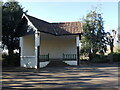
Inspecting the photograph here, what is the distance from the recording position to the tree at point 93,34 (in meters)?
25.4

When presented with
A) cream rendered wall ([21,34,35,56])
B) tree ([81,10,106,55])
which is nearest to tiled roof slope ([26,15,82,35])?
cream rendered wall ([21,34,35,56])

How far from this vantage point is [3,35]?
19.8 m

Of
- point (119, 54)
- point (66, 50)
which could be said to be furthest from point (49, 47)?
point (119, 54)

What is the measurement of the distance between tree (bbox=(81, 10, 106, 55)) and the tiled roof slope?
15.9 feet

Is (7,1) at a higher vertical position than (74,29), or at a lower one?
higher

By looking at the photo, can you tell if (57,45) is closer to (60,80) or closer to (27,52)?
(27,52)

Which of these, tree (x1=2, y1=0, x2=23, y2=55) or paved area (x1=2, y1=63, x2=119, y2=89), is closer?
paved area (x1=2, y1=63, x2=119, y2=89)

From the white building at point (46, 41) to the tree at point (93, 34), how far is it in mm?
A: 4341

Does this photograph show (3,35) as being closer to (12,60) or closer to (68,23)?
(12,60)

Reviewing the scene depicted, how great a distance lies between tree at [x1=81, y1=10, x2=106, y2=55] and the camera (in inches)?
999

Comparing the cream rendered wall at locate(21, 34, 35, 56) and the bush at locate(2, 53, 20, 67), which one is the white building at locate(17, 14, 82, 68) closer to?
the cream rendered wall at locate(21, 34, 35, 56)

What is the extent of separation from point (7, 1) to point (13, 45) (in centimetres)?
633

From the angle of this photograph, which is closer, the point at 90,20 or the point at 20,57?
the point at 20,57

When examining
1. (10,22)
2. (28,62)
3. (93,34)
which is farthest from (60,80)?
(93,34)
